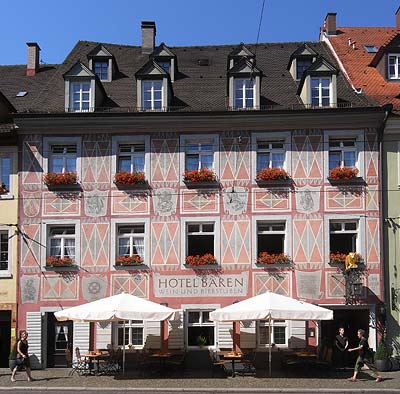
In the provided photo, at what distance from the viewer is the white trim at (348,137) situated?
2394cm

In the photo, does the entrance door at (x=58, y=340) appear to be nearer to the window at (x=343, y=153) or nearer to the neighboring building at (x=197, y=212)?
the neighboring building at (x=197, y=212)

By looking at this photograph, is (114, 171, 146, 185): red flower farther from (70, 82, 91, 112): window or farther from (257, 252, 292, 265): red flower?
(257, 252, 292, 265): red flower

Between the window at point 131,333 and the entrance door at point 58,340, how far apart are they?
1.67 metres

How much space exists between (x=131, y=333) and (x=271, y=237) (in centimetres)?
570

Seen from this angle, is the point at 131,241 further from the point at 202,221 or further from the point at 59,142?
the point at 59,142

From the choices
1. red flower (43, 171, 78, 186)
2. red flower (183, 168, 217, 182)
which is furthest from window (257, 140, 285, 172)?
red flower (43, 171, 78, 186)

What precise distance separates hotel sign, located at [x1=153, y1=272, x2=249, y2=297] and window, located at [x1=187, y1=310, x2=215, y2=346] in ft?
2.33

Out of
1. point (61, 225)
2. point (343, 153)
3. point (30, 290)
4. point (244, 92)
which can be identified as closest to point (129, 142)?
point (61, 225)

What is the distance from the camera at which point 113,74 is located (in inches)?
1097

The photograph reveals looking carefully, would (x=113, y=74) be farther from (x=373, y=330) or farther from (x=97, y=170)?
(x=373, y=330)

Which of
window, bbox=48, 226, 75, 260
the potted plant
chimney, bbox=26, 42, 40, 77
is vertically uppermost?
chimney, bbox=26, 42, 40, 77

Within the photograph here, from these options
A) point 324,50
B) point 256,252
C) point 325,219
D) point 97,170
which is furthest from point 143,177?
point 324,50

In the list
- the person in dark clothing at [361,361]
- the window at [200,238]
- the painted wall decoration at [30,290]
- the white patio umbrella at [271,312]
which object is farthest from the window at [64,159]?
the person in dark clothing at [361,361]

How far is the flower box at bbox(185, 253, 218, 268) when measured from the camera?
77.6 feet
